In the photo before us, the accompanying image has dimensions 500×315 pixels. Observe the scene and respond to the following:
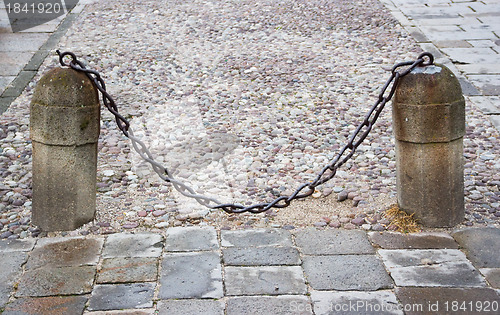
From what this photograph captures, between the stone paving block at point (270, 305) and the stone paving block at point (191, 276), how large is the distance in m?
0.13

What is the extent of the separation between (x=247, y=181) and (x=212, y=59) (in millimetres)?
3590

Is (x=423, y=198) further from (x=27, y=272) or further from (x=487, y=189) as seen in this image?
(x=27, y=272)

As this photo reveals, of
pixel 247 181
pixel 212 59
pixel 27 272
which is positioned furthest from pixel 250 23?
pixel 27 272

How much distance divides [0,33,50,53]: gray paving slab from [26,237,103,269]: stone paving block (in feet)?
17.6

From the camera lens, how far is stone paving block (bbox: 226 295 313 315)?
10.4 ft

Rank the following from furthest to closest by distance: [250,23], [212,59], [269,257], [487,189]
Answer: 1. [250,23]
2. [212,59]
3. [487,189]
4. [269,257]

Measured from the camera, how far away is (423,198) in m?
4.01

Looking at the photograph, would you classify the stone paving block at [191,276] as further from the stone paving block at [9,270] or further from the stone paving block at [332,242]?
the stone paving block at [9,270]

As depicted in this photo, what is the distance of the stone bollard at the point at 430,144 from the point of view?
12.3ft

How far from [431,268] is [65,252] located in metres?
2.08

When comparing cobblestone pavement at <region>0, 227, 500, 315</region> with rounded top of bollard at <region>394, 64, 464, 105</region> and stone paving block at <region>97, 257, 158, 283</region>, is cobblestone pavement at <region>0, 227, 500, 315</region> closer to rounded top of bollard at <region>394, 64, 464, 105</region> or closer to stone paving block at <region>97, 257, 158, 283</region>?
stone paving block at <region>97, 257, 158, 283</region>

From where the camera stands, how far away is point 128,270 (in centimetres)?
356

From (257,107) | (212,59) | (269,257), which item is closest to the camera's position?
(269,257)

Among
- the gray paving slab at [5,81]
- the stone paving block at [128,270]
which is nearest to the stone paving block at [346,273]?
the stone paving block at [128,270]
